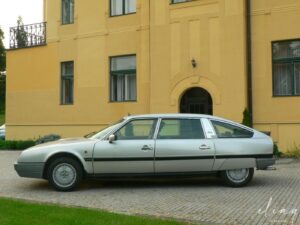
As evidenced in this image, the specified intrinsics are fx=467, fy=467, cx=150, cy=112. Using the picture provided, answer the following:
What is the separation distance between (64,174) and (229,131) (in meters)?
3.52

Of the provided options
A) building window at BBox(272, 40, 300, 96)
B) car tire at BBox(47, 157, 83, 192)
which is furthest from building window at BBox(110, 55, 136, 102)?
car tire at BBox(47, 157, 83, 192)

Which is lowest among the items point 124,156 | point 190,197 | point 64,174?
point 190,197

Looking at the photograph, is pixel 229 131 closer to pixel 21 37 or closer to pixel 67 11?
pixel 67 11

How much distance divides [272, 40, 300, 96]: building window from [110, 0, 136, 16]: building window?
→ 647 cm

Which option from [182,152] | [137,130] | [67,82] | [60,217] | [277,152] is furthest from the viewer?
[67,82]

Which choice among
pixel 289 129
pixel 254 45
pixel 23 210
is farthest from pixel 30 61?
pixel 23 210

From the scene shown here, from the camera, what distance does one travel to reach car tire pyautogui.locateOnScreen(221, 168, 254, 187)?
9641mm

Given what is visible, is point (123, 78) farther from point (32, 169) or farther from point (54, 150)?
point (32, 169)

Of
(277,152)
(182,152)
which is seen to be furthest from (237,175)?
(277,152)

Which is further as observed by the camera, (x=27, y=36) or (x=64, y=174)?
(x=27, y=36)

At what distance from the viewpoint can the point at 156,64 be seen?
1797 cm

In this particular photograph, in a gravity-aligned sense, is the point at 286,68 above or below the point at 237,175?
above

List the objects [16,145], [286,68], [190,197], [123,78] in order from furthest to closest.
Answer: [16,145], [123,78], [286,68], [190,197]

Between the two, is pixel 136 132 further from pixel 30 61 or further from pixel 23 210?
pixel 30 61
